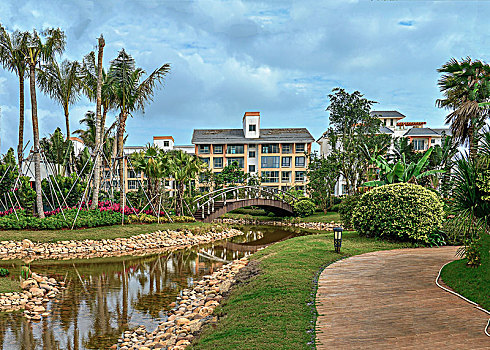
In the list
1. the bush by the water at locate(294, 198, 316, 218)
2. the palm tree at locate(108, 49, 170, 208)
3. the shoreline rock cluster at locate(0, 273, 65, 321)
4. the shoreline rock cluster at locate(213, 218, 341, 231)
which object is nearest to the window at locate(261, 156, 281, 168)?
the shoreline rock cluster at locate(213, 218, 341, 231)

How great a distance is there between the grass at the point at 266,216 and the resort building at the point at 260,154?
11.2 meters

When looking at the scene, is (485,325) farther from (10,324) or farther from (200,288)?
(10,324)

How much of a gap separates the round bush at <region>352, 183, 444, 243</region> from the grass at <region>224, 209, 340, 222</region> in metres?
15.3

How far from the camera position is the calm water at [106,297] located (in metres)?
7.64

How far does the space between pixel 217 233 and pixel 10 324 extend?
51.3 ft

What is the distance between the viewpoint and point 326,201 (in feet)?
121

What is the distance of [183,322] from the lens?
26.2ft

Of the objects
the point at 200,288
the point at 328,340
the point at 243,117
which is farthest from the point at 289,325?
the point at 243,117

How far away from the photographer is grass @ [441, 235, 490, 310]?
21.3ft

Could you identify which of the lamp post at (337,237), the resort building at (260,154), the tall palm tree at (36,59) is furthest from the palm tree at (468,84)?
the resort building at (260,154)

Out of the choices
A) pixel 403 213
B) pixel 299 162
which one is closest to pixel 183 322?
pixel 403 213

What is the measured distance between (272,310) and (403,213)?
8899mm

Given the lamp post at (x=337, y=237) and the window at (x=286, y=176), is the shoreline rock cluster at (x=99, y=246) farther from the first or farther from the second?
the window at (x=286, y=176)

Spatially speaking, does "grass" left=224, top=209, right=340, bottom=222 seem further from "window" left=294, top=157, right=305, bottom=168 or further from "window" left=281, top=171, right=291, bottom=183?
"window" left=294, top=157, right=305, bottom=168
